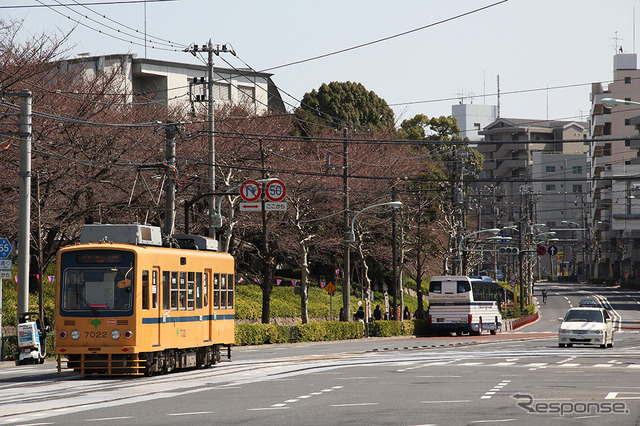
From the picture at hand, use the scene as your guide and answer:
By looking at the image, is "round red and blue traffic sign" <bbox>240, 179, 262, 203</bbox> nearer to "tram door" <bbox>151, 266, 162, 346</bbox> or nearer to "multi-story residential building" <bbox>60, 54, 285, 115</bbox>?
"tram door" <bbox>151, 266, 162, 346</bbox>

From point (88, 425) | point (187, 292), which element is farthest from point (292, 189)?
point (88, 425)

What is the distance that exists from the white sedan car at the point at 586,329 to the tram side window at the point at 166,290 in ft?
66.5

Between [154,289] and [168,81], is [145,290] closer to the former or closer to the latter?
[154,289]

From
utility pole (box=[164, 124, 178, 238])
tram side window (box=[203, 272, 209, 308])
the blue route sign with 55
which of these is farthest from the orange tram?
utility pole (box=[164, 124, 178, 238])

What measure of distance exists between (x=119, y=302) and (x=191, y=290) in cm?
281

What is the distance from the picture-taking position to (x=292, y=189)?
1946 inches

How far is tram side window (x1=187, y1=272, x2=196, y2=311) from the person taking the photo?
23.0 meters

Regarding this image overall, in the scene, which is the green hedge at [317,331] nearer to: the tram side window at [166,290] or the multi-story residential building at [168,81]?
the tram side window at [166,290]

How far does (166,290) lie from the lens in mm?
21797

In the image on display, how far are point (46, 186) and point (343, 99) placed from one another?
43127 millimetres

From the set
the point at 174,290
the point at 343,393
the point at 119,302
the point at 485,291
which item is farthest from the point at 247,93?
the point at 343,393

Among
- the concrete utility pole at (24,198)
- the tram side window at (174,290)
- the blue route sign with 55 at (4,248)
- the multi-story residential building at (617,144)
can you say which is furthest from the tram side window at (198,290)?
the multi-story residential building at (617,144)

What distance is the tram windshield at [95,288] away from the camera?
20562 mm

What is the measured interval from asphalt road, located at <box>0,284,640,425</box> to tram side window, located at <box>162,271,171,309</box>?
166cm
